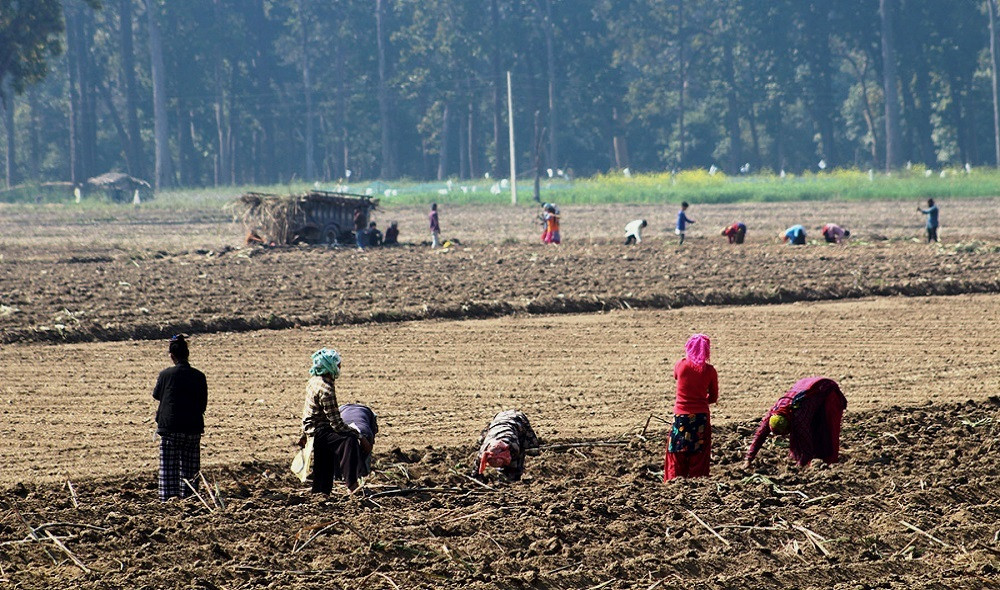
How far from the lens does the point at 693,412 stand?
9250 mm

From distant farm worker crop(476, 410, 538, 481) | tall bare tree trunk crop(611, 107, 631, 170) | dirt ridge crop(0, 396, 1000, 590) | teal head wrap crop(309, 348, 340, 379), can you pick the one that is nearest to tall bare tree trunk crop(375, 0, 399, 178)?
tall bare tree trunk crop(611, 107, 631, 170)

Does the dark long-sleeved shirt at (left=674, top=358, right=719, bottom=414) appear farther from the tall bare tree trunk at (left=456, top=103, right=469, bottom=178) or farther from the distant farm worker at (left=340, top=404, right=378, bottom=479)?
the tall bare tree trunk at (left=456, top=103, right=469, bottom=178)

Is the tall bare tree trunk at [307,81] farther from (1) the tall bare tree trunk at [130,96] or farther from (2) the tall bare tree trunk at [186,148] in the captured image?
(1) the tall bare tree trunk at [130,96]

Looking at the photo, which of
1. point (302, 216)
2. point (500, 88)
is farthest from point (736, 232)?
point (500, 88)

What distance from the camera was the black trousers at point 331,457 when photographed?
8.63 meters

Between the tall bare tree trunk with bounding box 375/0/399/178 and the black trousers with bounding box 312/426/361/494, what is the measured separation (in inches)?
2827

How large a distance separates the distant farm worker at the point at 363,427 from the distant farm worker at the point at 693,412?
213 cm

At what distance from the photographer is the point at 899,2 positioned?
7494 cm

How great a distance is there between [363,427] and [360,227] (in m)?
22.3

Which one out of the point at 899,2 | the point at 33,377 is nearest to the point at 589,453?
the point at 33,377

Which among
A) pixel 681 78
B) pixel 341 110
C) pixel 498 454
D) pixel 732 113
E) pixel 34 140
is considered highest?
pixel 681 78

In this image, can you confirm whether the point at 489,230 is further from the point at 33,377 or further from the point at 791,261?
the point at 33,377

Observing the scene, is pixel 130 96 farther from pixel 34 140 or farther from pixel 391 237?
pixel 391 237

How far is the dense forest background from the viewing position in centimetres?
7625
